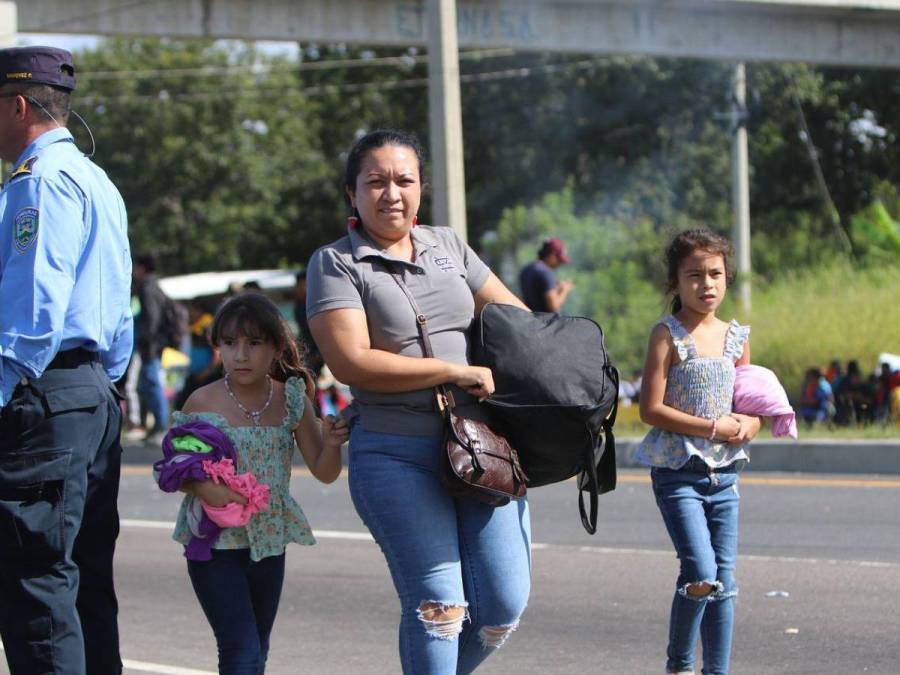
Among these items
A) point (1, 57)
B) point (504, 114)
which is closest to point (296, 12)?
point (1, 57)

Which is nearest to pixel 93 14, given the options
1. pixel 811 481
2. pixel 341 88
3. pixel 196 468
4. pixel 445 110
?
pixel 445 110

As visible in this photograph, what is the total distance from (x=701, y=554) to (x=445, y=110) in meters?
11.2

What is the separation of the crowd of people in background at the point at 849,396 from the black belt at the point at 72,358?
10698mm

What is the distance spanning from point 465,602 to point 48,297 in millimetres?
1407

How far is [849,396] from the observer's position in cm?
1554

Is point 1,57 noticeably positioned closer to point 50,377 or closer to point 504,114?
point 50,377

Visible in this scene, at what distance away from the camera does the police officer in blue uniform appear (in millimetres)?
3990

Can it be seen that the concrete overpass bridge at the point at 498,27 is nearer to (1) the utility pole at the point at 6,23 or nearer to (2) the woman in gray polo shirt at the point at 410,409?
(1) the utility pole at the point at 6,23

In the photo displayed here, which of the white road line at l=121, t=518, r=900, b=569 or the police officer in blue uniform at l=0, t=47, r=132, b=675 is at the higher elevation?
the police officer in blue uniform at l=0, t=47, r=132, b=675

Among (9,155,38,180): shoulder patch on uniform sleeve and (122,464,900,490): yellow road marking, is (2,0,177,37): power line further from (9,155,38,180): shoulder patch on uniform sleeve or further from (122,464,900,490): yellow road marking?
(9,155,38,180): shoulder patch on uniform sleeve

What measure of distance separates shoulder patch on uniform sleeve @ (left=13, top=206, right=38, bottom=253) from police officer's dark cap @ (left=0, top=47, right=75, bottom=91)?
0.42m

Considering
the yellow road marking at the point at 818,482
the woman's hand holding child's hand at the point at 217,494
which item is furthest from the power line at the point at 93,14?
the woman's hand holding child's hand at the point at 217,494

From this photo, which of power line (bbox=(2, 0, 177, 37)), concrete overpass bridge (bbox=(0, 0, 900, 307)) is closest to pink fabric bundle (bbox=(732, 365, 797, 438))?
concrete overpass bridge (bbox=(0, 0, 900, 307))

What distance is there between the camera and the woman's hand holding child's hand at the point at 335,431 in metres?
4.47
